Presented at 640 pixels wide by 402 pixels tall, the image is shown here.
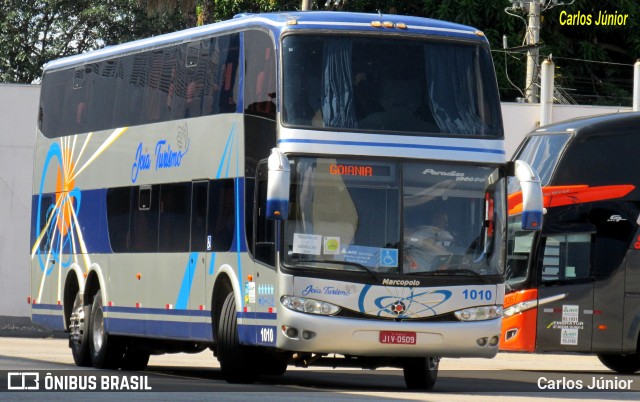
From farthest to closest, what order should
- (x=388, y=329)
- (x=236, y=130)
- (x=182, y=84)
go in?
(x=182, y=84), (x=236, y=130), (x=388, y=329)

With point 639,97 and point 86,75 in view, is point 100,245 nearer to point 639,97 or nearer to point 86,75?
point 86,75

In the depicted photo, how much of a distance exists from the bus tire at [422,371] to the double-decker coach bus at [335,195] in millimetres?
20

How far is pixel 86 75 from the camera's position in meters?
21.8

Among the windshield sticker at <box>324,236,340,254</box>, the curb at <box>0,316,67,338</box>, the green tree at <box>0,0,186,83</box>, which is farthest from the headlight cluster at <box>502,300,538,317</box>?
the green tree at <box>0,0,186,83</box>

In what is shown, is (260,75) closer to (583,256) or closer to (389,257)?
(389,257)

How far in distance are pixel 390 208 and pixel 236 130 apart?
2164 mm

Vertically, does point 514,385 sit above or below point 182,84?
below

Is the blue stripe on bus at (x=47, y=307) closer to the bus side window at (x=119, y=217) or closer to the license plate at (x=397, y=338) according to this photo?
the bus side window at (x=119, y=217)

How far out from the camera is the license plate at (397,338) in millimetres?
15602

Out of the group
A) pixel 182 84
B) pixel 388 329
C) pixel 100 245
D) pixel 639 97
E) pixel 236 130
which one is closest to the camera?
pixel 388 329

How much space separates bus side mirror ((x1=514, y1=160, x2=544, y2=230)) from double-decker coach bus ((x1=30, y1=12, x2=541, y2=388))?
0.13ft

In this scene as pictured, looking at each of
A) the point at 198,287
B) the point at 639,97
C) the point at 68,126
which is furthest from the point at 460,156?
the point at 639,97

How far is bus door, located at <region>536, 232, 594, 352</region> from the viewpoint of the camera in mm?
23812

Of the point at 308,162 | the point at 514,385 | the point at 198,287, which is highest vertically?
the point at 308,162
